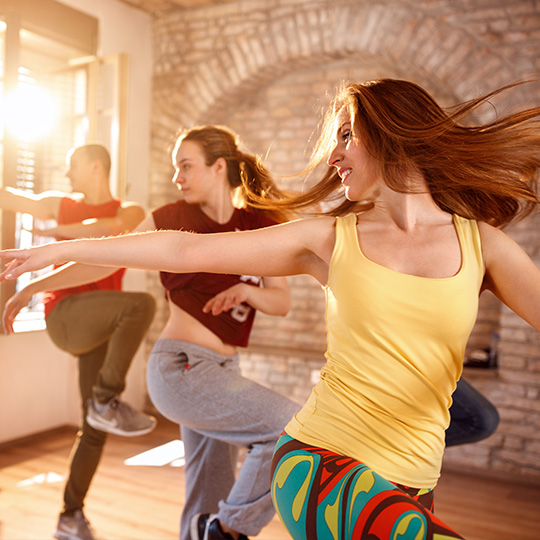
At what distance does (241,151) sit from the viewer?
2.37m

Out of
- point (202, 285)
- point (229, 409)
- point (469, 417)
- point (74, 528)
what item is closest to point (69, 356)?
point (74, 528)

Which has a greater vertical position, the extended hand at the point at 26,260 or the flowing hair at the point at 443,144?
the flowing hair at the point at 443,144

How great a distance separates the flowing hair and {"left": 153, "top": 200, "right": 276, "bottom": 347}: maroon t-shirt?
0.91 meters

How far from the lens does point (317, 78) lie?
491 centimetres

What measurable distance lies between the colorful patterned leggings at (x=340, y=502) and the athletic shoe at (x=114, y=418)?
162 cm

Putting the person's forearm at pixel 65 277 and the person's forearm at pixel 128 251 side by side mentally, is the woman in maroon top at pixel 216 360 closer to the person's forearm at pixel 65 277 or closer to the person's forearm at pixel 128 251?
the person's forearm at pixel 65 277

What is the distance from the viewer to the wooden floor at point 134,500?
301 centimetres

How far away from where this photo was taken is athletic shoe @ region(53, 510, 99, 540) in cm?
277

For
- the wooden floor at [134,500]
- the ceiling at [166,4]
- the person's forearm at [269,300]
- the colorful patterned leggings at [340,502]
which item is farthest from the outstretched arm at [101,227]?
the ceiling at [166,4]

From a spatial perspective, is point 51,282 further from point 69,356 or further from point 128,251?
point 69,356

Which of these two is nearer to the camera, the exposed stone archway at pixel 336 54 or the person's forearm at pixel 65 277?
the person's forearm at pixel 65 277

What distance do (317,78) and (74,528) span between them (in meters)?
3.61

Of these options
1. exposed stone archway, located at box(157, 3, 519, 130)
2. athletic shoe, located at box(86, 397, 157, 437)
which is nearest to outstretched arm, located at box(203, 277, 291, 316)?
athletic shoe, located at box(86, 397, 157, 437)

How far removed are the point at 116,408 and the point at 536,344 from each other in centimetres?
257
